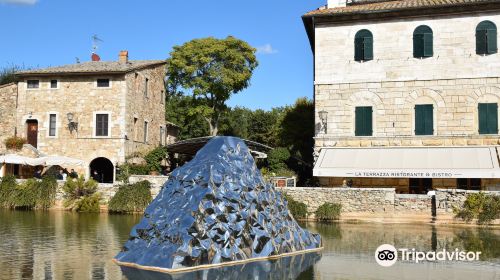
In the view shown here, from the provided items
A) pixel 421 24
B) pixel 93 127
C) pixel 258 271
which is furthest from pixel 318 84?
pixel 258 271

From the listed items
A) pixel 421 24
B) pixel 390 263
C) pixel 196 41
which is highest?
pixel 196 41

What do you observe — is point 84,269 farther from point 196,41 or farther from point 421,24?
point 196,41

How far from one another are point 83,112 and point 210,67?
1431 centimetres

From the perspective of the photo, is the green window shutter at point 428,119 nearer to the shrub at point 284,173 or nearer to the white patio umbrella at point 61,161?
the shrub at point 284,173

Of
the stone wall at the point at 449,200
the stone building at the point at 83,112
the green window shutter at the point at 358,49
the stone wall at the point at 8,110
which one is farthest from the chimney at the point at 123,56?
the stone wall at the point at 449,200

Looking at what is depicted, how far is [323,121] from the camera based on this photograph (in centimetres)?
2764

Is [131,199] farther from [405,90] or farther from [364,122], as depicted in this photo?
[405,90]

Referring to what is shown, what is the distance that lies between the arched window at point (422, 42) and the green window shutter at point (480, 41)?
2.19 meters

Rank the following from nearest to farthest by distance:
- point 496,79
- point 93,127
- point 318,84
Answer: point 496,79
point 318,84
point 93,127

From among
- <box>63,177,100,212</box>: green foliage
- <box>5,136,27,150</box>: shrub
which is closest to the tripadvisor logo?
<box>63,177,100,212</box>: green foliage

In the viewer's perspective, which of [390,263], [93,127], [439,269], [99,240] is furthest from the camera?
[93,127]

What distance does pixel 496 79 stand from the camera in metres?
26.1

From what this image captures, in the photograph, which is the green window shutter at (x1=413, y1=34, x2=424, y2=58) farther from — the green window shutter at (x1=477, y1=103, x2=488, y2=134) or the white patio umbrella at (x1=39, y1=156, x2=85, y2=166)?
the white patio umbrella at (x1=39, y1=156, x2=85, y2=166)

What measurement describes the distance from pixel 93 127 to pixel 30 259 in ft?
69.3
